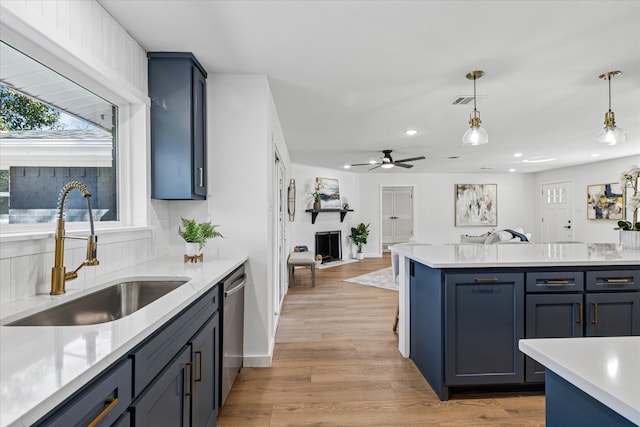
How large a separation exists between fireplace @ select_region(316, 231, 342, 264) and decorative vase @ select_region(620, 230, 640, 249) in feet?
18.8

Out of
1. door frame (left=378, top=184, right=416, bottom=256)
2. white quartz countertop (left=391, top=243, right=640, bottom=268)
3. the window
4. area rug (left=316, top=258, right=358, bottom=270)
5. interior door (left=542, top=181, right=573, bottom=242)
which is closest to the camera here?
the window

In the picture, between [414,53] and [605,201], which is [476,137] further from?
[605,201]

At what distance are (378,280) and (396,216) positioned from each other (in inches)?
179

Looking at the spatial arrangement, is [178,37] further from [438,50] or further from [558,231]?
[558,231]

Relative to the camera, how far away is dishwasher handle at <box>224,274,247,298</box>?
6.80 ft

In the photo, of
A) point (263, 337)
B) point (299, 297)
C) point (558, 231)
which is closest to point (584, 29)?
point (263, 337)

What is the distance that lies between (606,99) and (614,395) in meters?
3.89

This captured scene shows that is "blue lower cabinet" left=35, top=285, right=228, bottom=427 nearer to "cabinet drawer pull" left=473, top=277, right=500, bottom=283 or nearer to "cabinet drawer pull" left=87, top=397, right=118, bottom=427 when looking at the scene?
"cabinet drawer pull" left=87, top=397, right=118, bottom=427

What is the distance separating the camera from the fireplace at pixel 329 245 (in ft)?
26.1

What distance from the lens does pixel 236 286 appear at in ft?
7.52

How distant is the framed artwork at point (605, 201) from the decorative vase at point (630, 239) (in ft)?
16.9

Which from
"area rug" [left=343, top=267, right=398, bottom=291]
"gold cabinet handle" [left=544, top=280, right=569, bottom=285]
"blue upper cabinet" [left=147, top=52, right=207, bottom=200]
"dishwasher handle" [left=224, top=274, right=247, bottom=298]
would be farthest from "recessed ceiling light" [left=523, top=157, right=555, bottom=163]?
"blue upper cabinet" [left=147, top=52, right=207, bottom=200]

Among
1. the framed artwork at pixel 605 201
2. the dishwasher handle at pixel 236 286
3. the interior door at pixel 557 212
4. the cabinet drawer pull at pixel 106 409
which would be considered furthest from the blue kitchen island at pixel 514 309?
the interior door at pixel 557 212

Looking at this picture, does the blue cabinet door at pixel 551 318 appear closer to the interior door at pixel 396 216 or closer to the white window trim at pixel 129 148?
the white window trim at pixel 129 148
